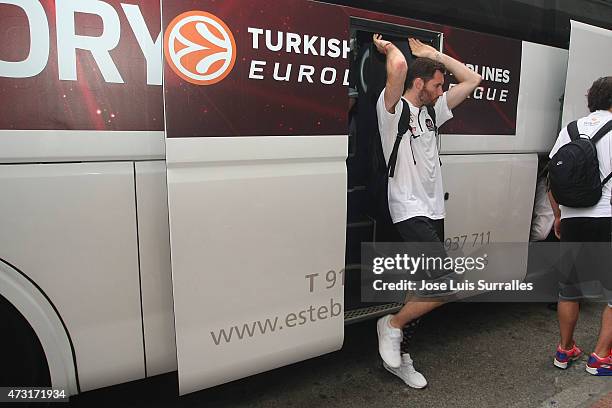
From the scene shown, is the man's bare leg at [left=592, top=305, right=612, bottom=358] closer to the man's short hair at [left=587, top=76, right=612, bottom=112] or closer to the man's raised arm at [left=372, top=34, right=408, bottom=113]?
the man's short hair at [left=587, top=76, right=612, bottom=112]

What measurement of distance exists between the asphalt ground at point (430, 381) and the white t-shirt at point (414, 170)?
1.14 metres

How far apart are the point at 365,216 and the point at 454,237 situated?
722mm

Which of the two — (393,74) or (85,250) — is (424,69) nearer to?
(393,74)

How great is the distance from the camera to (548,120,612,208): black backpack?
299 centimetres

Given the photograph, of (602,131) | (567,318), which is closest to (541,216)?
(567,318)

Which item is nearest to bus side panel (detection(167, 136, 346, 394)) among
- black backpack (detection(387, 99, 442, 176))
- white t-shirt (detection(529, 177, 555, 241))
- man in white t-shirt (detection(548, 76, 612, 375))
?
black backpack (detection(387, 99, 442, 176))

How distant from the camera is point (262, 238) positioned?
245 centimetres

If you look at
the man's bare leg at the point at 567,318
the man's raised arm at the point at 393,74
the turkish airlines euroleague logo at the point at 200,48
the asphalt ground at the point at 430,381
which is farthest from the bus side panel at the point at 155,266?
the man's bare leg at the point at 567,318

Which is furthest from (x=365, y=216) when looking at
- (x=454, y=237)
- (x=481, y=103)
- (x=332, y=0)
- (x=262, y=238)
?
(x=332, y=0)

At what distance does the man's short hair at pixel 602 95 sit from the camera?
10.1ft

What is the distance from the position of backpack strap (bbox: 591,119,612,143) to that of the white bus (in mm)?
1555

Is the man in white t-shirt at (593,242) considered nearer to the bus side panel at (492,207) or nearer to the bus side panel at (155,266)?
the bus side panel at (492,207)

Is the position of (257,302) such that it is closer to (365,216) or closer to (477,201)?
(365,216)

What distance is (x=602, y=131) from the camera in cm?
301
